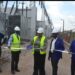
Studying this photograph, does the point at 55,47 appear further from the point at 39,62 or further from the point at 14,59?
the point at 14,59

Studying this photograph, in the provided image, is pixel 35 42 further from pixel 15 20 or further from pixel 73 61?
pixel 15 20

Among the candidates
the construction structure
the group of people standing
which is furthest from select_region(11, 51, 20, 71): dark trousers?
the construction structure

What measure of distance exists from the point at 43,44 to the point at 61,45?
76 cm

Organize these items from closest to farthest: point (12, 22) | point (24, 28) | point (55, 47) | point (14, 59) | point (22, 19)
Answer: point (55, 47)
point (14, 59)
point (12, 22)
point (22, 19)
point (24, 28)

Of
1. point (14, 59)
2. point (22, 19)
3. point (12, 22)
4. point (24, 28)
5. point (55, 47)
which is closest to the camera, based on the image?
point (55, 47)

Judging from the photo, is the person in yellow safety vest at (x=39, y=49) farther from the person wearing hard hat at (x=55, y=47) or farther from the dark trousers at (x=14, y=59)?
the dark trousers at (x=14, y=59)

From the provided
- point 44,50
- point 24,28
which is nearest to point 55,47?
point 44,50

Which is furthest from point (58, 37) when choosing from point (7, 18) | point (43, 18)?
point (43, 18)

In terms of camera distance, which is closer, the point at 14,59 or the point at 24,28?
the point at 14,59

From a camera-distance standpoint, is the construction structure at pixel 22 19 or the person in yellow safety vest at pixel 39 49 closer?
the person in yellow safety vest at pixel 39 49

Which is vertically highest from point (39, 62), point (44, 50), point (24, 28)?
point (44, 50)

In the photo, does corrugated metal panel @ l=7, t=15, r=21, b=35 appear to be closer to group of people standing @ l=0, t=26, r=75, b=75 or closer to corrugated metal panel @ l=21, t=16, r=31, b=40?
corrugated metal panel @ l=21, t=16, r=31, b=40

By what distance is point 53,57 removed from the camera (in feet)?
36.3

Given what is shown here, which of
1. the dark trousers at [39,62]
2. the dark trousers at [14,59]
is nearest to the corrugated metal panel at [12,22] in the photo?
the dark trousers at [14,59]
